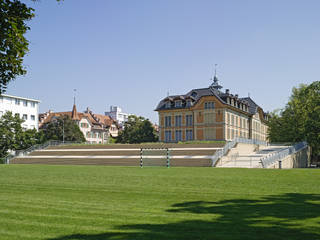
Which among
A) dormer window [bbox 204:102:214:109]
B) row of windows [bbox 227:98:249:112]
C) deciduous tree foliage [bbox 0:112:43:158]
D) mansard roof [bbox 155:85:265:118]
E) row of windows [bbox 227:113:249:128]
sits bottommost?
deciduous tree foliage [bbox 0:112:43:158]

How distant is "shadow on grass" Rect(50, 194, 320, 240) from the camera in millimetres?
6367

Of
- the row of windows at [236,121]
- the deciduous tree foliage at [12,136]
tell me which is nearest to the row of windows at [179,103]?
the row of windows at [236,121]

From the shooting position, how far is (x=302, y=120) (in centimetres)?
5759

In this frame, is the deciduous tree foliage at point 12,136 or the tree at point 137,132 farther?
the tree at point 137,132

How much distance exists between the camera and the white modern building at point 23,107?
82.6 metres

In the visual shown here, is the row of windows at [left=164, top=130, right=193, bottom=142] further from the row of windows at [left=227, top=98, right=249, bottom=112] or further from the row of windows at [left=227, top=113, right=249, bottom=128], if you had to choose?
the row of windows at [left=227, top=98, right=249, bottom=112]

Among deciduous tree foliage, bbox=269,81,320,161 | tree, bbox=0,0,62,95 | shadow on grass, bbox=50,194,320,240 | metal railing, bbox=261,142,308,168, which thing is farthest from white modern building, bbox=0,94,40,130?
shadow on grass, bbox=50,194,320,240

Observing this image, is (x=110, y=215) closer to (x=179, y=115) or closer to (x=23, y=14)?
(x=23, y=14)

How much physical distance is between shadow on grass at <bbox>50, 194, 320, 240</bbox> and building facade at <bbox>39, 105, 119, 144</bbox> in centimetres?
8807

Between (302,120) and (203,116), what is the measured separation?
1848 cm

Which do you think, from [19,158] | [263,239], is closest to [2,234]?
[263,239]

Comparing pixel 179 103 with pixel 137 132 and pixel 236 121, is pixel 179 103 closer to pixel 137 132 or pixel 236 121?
pixel 236 121

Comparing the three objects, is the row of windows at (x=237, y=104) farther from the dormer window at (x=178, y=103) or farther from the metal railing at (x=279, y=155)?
the metal railing at (x=279, y=155)

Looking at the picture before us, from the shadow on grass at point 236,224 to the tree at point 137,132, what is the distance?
226 ft
